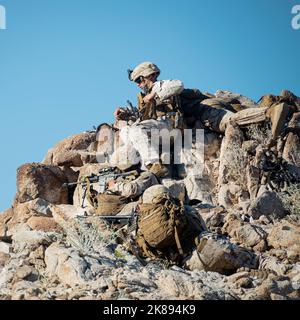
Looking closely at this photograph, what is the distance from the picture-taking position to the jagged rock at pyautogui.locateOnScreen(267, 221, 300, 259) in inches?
523

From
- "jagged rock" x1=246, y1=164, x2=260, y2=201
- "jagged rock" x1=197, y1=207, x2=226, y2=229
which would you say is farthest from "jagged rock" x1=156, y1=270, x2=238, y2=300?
"jagged rock" x1=246, y1=164, x2=260, y2=201

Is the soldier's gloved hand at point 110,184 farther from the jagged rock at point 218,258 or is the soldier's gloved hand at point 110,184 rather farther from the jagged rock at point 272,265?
the jagged rock at point 272,265

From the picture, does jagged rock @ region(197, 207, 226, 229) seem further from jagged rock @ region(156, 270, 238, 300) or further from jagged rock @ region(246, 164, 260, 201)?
jagged rock @ region(156, 270, 238, 300)

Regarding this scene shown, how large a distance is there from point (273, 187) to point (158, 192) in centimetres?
403

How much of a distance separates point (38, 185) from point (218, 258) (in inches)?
218

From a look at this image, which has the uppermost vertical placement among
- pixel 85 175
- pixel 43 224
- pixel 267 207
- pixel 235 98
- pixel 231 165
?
pixel 235 98

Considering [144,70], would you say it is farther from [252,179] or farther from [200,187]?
[252,179]

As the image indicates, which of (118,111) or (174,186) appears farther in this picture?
(118,111)

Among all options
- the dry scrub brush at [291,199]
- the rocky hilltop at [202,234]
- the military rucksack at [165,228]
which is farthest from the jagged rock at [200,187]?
the military rucksack at [165,228]

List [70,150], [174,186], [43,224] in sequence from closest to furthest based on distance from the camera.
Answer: [43,224], [174,186], [70,150]

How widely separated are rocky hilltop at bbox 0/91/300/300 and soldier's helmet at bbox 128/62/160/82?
155 cm

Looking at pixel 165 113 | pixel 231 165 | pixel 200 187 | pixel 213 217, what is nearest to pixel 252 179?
pixel 231 165

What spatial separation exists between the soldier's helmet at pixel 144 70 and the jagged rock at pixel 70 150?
72.3 inches

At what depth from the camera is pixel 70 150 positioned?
18.7 meters
